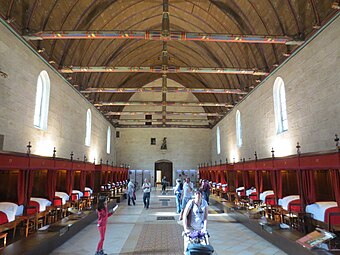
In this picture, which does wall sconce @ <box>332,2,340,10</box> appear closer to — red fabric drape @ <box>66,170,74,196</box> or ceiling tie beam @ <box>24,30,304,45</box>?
ceiling tie beam @ <box>24,30,304,45</box>

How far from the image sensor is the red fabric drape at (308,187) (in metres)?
7.16

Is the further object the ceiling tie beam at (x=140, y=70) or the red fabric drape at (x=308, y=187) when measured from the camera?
the ceiling tie beam at (x=140, y=70)

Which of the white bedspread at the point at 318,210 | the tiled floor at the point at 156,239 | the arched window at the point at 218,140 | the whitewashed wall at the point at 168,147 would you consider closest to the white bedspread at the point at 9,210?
the tiled floor at the point at 156,239

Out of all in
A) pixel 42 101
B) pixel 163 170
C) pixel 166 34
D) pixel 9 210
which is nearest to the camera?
pixel 9 210

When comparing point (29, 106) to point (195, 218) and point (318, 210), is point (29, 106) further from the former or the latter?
point (318, 210)

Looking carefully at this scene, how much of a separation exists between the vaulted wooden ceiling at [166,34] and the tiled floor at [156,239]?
6925 millimetres

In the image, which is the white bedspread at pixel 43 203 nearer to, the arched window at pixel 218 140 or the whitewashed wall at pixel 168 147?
the arched window at pixel 218 140

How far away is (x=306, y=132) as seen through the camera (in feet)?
31.1

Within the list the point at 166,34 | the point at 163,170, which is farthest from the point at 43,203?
the point at 163,170

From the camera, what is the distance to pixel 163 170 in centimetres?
2930

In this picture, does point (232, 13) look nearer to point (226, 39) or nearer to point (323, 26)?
point (226, 39)

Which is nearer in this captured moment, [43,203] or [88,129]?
[43,203]

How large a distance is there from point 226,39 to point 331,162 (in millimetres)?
6254

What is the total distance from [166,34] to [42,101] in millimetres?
6305
